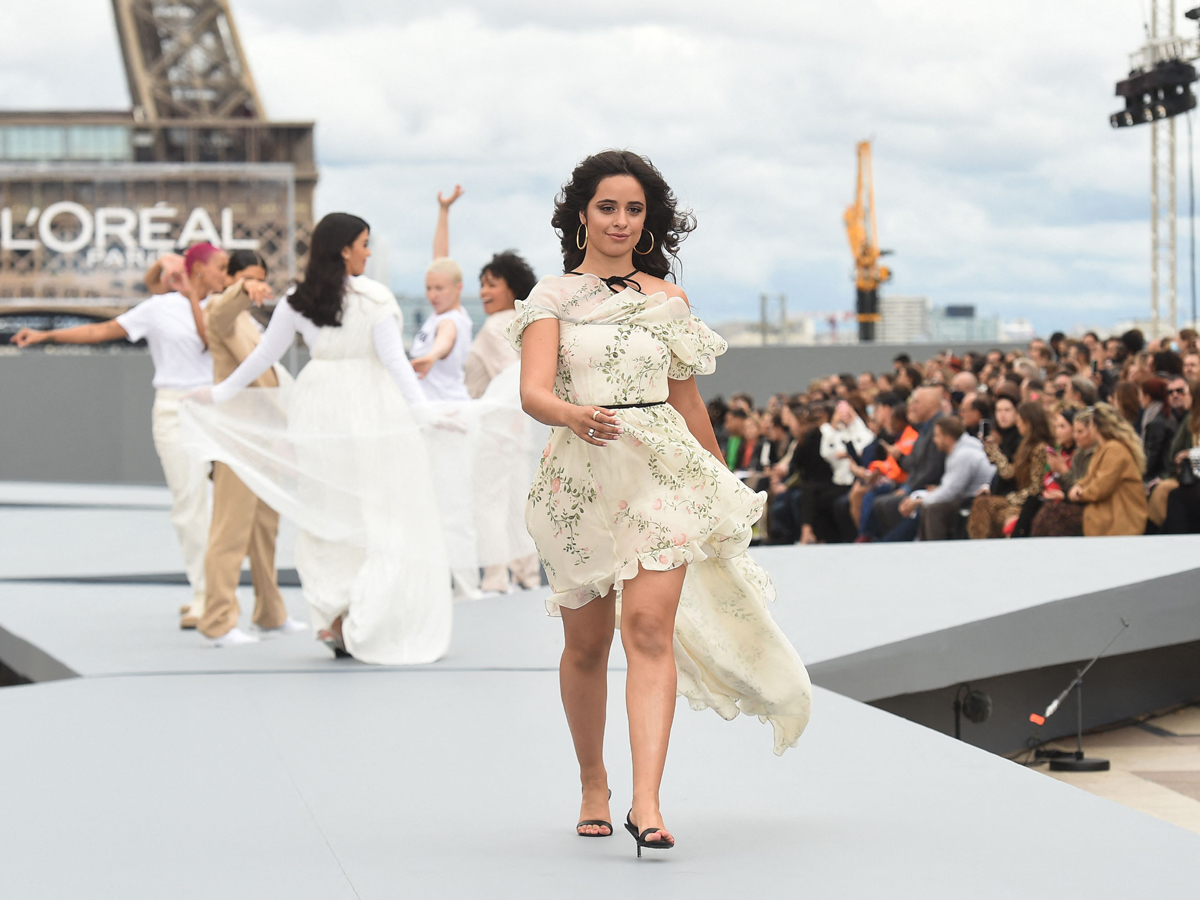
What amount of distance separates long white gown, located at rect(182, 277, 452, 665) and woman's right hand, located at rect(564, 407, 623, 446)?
8.38 ft

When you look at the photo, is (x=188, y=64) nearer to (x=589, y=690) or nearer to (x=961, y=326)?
(x=961, y=326)

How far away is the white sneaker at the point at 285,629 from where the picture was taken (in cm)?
632

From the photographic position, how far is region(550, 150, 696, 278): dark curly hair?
3.18 metres

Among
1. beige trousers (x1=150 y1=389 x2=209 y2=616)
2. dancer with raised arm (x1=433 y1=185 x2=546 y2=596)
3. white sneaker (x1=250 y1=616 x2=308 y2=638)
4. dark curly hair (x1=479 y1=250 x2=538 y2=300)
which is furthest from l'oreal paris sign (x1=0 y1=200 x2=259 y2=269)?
white sneaker (x1=250 y1=616 x2=308 y2=638)

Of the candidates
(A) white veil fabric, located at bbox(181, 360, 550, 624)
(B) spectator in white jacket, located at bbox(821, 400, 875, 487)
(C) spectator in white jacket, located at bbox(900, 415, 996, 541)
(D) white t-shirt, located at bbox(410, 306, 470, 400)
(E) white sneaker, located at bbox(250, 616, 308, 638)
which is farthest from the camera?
(B) spectator in white jacket, located at bbox(821, 400, 875, 487)

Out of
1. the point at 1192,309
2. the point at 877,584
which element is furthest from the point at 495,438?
the point at 1192,309

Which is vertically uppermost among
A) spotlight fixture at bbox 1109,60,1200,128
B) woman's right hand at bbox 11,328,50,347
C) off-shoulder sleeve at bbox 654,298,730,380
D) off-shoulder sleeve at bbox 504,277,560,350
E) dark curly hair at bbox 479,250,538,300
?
spotlight fixture at bbox 1109,60,1200,128

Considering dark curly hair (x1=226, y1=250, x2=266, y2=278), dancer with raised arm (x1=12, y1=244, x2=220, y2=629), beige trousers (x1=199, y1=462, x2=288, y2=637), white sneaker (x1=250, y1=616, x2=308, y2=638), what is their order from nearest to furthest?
1. beige trousers (x1=199, y1=462, x2=288, y2=637)
2. dark curly hair (x1=226, y1=250, x2=266, y2=278)
3. white sneaker (x1=250, y1=616, x2=308, y2=638)
4. dancer with raised arm (x1=12, y1=244, x2=220, y2=629)

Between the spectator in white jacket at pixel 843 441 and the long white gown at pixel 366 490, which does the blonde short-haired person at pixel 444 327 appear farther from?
the spectator in white jacket at pixel 843 441

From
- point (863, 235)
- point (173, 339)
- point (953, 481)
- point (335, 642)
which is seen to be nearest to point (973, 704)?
point (335, 642)

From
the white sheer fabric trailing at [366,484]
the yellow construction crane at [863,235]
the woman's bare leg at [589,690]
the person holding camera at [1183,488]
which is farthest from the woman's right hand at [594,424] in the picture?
the yellow construction crane at [863,235]

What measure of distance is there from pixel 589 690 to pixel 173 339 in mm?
3937

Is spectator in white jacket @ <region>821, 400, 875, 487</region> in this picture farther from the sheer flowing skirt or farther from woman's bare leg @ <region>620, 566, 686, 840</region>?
woman's bare leg @ <region>620, 566, 686, 840</region>

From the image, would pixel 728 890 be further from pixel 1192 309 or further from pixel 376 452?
pixel 1192 309
